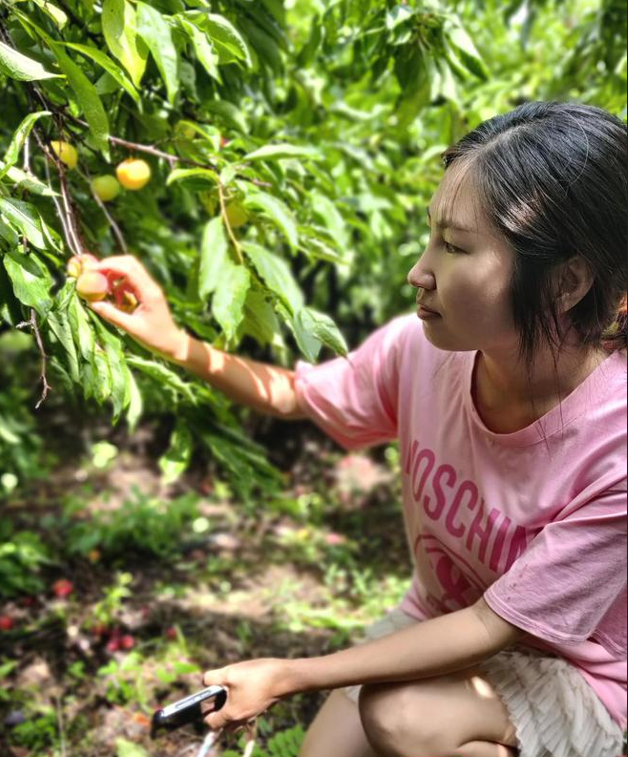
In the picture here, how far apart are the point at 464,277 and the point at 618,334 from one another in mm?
318

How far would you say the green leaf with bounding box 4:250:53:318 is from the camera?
3.53ft

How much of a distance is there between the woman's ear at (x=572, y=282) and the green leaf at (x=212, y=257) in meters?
0.56

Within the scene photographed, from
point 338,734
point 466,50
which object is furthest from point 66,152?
point 338,734

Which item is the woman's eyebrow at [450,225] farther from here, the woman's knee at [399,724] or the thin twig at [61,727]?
the thin twig at [61,727]

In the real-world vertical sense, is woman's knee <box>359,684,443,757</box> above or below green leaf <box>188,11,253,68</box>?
below

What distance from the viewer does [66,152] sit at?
1.33 m

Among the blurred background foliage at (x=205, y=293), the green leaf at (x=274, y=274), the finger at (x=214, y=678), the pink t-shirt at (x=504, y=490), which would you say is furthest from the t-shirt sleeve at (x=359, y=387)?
the finger at (x=214, y=678)

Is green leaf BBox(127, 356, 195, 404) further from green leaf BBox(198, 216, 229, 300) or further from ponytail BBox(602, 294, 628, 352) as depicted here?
ponytail BBox(602, 294, 628, 352)

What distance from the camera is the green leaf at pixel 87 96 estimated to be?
1092 millimetres

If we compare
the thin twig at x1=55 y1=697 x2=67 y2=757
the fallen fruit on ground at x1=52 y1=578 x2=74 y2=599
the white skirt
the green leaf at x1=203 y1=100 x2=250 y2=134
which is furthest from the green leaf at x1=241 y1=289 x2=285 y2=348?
the fallen fruit on ground at x1=52 y1=578 x2=74 y2=599

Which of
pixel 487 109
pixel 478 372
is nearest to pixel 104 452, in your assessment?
pixel 487 109

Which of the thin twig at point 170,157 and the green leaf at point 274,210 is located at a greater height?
the thin twig at point 170,157

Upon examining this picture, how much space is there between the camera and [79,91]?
3.72 feet

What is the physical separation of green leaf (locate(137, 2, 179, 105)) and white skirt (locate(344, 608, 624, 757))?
3.73ft
